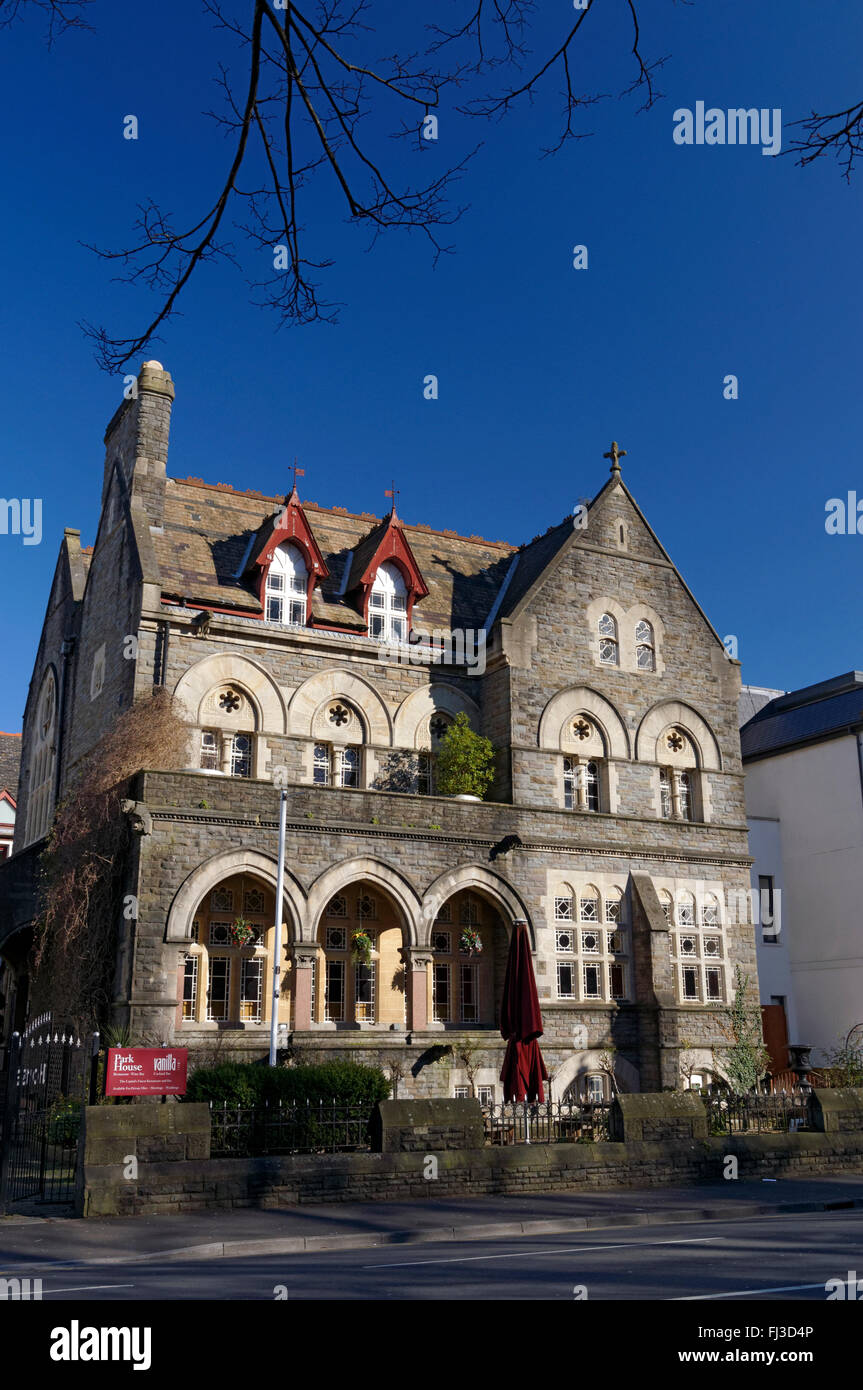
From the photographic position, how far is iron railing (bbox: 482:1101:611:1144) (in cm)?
1889

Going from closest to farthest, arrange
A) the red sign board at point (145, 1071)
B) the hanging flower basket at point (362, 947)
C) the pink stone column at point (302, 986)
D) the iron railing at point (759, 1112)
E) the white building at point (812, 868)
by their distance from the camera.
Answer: the red sign board at point (145, 1071) < the iron railing at point (759, 1112) < the pink stone column at point (302, 986) < the hanging flower basket at point (362, 947) < the white building at point (812, 868)

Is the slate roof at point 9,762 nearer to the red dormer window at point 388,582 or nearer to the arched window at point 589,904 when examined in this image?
the red dormer window at point 388,582

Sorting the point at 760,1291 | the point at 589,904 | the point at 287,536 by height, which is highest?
the point at 287,536

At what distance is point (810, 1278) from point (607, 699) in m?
21.0

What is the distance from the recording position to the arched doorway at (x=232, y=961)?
2400 centimetres

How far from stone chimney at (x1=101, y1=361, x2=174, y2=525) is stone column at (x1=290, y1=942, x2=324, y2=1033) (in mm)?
10780

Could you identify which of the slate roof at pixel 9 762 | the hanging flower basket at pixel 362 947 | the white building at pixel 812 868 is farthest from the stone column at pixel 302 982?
the slate roof at pixel 9 762

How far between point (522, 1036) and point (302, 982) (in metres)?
4.55

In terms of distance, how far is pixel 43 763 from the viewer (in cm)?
3328

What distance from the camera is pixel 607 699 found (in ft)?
99.4

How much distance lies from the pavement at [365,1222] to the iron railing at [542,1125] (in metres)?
1.68

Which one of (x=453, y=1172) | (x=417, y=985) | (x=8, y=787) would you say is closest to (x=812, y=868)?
(x=417, y=985)

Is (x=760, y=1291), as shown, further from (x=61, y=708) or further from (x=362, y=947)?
(x=61, y=708)
